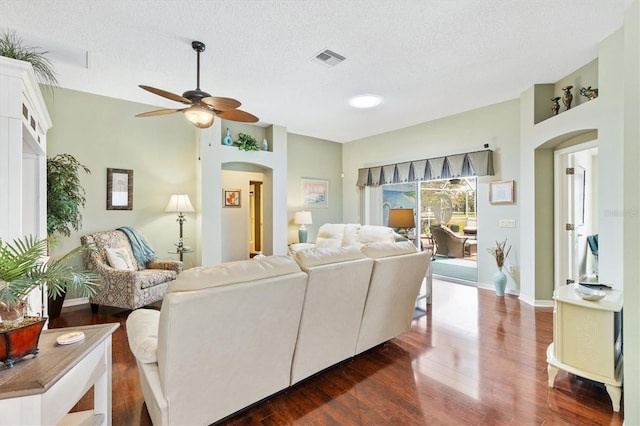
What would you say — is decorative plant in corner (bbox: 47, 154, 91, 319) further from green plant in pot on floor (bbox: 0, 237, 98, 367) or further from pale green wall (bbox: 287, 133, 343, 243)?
pale green wall (bbox: 287, 133, 343, 243)

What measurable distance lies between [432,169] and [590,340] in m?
3.76

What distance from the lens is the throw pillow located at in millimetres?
3660

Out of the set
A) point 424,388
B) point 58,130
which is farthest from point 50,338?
point 58,130

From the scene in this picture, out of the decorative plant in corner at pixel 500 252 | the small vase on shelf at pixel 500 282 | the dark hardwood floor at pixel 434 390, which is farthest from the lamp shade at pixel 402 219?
the dark hardwood floor at pixel 434 390

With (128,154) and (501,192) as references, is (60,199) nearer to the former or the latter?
(128,154)

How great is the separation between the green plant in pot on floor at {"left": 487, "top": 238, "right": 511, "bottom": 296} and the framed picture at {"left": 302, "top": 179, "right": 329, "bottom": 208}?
3.56m

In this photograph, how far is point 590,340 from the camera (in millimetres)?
1987

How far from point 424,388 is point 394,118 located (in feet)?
14.3

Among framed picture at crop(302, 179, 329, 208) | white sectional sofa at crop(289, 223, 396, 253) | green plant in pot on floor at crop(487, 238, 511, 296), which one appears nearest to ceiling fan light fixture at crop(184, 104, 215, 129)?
white sectional sofa at crop(289, 223, 396, 253)

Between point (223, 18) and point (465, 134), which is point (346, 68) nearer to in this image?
point (223, 18)

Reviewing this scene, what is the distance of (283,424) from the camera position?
5.70 ft

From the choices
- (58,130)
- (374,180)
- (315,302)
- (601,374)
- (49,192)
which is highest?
(58,130)

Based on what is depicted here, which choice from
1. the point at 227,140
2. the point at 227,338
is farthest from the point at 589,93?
the point at 227,140

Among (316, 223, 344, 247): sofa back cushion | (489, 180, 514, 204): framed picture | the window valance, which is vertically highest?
Answer: the window valance
